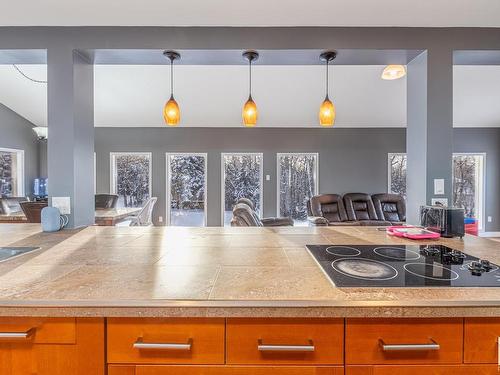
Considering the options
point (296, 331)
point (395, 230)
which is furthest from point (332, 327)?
point (395, 230)

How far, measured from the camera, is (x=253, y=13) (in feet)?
6.09

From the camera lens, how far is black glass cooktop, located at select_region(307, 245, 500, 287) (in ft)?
3.22

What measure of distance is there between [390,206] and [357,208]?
714 millimetres

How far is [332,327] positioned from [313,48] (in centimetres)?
186

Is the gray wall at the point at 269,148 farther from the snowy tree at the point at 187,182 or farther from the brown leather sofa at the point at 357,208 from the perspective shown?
the brown leather sofa at the point at 357,208

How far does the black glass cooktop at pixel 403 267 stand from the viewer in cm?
98

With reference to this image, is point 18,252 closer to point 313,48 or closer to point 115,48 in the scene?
point 115,48

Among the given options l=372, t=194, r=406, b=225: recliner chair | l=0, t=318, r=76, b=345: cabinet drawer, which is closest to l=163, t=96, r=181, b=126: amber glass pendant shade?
l=0, t=318, r=76, b=345: cabinet drawer

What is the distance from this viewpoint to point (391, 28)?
6.54ft

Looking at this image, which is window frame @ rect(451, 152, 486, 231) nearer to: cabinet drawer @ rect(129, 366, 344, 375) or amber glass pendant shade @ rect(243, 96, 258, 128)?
amber glass pendant shade @ rect(243, 96, 258, 128)

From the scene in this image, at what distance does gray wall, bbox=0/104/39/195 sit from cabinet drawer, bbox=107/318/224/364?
6792 mm

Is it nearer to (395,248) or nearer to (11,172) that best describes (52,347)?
(395,248)

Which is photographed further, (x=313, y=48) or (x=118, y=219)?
(x=118, y=219)

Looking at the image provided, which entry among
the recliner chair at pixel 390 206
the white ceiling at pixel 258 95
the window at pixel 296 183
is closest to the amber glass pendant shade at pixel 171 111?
the white ceiling at pixel 258 95
